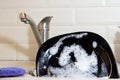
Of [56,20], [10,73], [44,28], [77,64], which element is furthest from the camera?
[56,20]

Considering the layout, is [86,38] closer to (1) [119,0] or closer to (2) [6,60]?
(1) [119,0]

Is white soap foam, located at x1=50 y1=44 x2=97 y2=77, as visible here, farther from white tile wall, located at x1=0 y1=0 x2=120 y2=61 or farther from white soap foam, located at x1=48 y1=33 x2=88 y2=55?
white tile wall, located at x1=0 y1=0 x2=120 y2=61

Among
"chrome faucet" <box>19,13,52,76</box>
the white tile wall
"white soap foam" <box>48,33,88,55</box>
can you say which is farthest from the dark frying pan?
the white tile wall

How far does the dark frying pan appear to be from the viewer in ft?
2.09

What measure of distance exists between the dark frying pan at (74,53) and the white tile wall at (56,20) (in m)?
→ 0.27

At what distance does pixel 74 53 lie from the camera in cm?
67

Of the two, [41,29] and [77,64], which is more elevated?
[41,29]

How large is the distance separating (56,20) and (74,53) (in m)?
0.33

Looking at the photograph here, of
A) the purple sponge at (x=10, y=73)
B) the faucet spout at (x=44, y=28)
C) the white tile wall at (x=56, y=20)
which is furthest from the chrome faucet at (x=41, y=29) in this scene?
the purple sponge at (x=10, y=73)

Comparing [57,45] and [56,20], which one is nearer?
[57,45]

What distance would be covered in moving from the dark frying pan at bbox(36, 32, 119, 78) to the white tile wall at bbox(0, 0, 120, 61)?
0.87 ft

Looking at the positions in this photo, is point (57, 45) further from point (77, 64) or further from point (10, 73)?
point (10, 73)

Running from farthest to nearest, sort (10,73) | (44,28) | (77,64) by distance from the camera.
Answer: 1. (44,28)
2. (77,64)
3. (10,73)

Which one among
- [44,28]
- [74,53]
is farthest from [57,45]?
[44,28]
